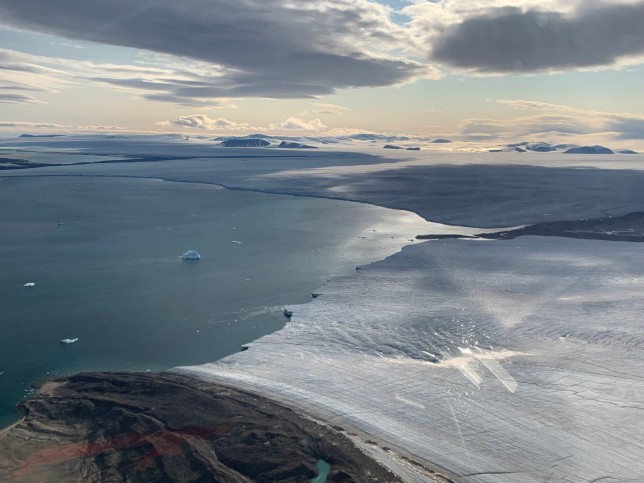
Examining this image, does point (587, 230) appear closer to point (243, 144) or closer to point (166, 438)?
point (166, 438)

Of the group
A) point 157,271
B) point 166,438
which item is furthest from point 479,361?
point 157,271

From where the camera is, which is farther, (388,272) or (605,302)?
(388,272)

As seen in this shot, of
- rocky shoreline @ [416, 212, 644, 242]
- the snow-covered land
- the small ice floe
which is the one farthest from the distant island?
the snow-covered land

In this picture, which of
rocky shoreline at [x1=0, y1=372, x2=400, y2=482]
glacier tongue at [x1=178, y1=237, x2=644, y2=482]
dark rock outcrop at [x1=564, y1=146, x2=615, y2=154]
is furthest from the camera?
dark rock outcrop at [x1=564, y1=146, x2=615, y2=154]

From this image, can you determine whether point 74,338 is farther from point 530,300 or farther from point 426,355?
point 530,300

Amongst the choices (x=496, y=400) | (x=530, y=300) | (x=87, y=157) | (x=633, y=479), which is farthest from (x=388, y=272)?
(x=87, y=157)

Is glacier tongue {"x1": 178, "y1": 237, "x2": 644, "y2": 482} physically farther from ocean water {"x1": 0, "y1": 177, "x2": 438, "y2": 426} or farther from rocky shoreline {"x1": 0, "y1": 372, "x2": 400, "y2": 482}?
ocean water {"x1": 0, "y1": 177, "x2": 438, "y2": 426}
